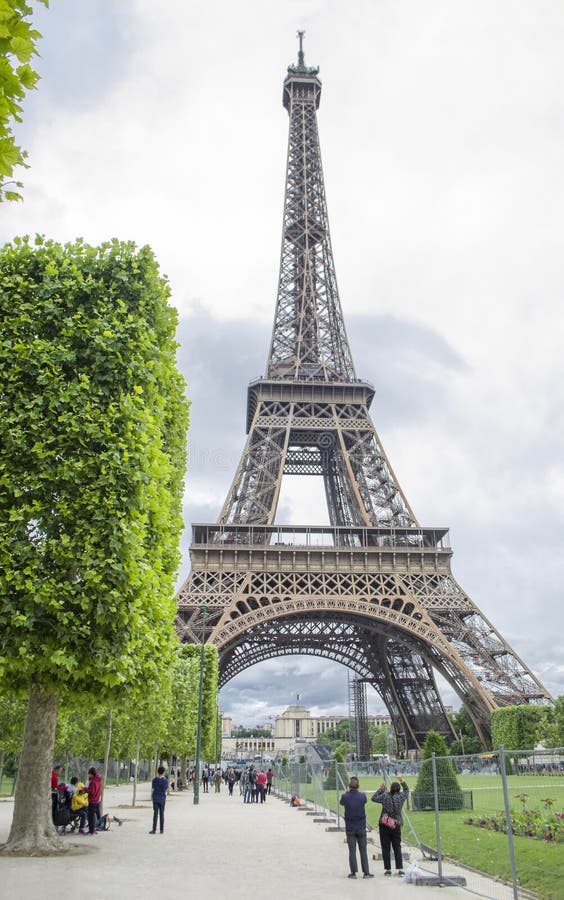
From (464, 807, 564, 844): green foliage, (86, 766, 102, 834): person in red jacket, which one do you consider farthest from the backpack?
(464, 807, 564, 844): green foliage

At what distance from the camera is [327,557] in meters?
46.4

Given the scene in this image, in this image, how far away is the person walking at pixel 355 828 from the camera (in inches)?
456

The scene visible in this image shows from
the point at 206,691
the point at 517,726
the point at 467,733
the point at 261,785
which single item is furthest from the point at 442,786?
the point at 467,733

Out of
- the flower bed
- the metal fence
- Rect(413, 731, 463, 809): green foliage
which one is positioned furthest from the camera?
Rect(413, 731, 463, 809): green foliage

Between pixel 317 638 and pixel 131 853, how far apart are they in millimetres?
44611

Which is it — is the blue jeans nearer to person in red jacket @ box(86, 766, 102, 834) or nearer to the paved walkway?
the paved walkway

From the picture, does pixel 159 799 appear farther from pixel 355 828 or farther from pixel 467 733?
pixel 467 733

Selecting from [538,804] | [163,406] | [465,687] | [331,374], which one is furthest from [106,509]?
[331,374]

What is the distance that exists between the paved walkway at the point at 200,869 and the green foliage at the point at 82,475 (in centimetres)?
278

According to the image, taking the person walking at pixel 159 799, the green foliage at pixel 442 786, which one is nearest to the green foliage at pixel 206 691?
the green foliage at pixel 442 786

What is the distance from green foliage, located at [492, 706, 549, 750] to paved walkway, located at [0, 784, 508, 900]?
23311 mm

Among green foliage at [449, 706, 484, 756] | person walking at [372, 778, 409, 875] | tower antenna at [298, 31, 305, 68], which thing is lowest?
person walking at [372, 778, 409, 875]

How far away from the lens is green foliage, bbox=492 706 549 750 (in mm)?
38344

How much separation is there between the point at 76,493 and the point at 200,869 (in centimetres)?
678
